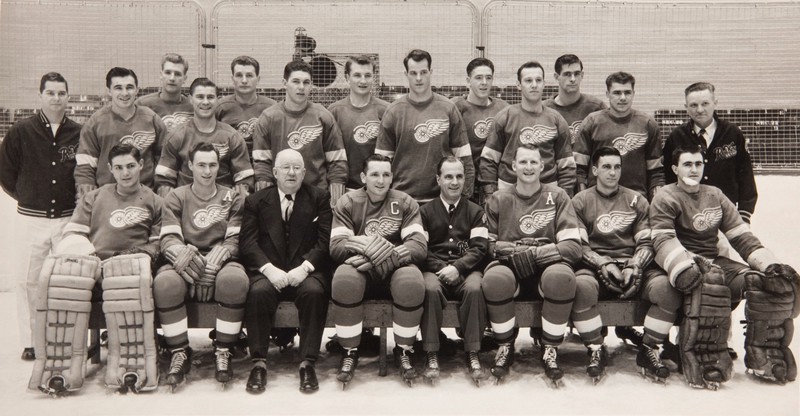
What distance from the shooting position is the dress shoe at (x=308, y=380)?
3.11 meters

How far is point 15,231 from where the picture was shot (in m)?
5.41

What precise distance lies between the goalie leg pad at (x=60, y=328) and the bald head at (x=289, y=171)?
40.6 inches

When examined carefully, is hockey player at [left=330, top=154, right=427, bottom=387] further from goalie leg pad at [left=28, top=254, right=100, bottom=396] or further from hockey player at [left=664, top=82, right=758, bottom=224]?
hockey player at [left=664, top=82, right=758, bottom=224]

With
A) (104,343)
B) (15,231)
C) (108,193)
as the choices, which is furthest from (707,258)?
(15,231)

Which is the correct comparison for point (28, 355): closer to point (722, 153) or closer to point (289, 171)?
point (289, 171)

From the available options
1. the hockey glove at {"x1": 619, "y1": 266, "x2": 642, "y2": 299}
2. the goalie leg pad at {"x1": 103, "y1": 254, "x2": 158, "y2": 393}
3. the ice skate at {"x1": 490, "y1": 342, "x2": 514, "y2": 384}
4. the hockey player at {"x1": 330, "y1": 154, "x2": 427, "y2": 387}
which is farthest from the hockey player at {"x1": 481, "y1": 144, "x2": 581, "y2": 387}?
the goalie leg pad at {"x1": 103, "y1": 254, "x2": 158, "y2": 393}

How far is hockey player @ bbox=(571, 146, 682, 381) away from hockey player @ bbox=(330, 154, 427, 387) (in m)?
0.85

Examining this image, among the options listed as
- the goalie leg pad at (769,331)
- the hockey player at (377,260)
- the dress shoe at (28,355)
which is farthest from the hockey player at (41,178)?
the goalie leg pad at (769,331)

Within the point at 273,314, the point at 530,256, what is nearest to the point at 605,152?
the point at 530,256

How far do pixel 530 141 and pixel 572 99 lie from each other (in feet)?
1.91

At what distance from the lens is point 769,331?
10.7ft

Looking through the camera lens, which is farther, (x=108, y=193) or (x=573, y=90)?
(x=573, y=90)

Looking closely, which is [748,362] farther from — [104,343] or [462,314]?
[104,343]

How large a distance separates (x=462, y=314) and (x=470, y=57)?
2.61 metres
